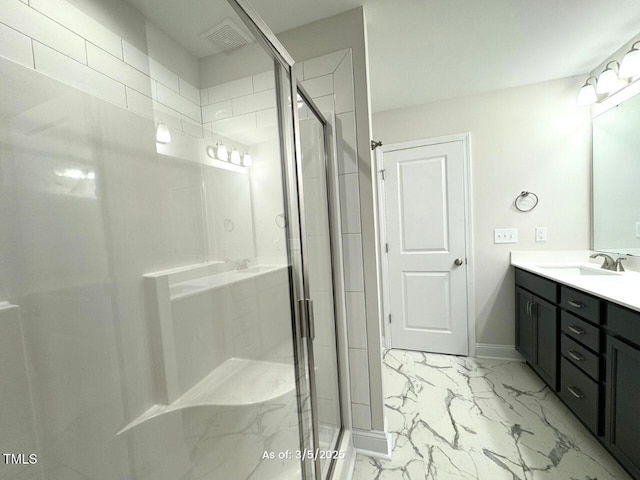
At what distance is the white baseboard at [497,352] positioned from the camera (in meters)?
2.27

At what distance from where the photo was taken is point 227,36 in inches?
25.8

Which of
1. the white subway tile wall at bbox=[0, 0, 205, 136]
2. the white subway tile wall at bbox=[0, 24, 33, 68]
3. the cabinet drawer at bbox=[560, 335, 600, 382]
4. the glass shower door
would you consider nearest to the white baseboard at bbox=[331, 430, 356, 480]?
the glass shower door

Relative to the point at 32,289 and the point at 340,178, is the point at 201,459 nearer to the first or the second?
the point at 32,289

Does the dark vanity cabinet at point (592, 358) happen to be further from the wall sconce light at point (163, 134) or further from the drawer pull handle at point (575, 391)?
the wall sconce light at point (163, 134)

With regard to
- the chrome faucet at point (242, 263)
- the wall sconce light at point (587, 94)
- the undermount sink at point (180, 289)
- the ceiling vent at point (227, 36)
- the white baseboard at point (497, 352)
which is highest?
the wall sconce light at point (587, 94)

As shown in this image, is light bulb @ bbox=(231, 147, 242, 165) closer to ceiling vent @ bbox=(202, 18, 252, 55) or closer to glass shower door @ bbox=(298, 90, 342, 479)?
ceiling vent @ bbox=(202, 18, 252, 55)

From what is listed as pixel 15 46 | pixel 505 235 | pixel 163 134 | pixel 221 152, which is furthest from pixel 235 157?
pixel 505 235

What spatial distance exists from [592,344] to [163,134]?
6.68 ft

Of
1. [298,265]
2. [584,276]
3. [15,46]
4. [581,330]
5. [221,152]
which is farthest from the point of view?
[584,276]

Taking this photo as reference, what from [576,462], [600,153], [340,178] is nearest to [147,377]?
[340,178]

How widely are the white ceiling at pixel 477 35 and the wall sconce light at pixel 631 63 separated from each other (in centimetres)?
13

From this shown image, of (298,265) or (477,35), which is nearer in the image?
(298,265)

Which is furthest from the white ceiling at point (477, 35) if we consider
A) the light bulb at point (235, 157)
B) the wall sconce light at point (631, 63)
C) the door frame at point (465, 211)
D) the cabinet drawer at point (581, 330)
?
the cabinet drawer at point (581, 330)

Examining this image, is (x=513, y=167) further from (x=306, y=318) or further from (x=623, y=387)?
(x=306, y=318)
